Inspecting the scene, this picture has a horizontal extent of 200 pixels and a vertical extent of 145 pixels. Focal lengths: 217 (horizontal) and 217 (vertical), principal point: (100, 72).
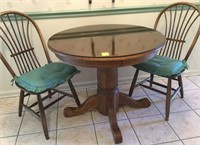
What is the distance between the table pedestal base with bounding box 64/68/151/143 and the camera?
72.3 inches

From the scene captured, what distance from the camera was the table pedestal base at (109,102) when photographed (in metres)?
1.84

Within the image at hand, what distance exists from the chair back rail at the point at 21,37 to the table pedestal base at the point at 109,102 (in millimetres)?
555

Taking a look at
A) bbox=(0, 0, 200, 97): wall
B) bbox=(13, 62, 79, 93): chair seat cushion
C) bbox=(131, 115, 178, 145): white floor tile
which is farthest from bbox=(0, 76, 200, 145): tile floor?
bbox=(13, 62, 79, 93): chair seat cushion

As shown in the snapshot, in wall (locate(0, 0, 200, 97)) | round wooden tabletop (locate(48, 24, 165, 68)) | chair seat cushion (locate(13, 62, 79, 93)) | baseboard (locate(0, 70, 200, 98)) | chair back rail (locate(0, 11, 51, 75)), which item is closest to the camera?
round wooden tabletop (locate(48, 24, 165, 68))

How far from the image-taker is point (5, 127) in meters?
1.95

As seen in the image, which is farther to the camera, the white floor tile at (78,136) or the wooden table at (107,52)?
the white floor tile at (78,136)

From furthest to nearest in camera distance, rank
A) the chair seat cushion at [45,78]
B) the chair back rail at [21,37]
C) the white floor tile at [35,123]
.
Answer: the chair back rail at [21,37], the white floor tile at [35,123], the chair seat cushion at [45,78]

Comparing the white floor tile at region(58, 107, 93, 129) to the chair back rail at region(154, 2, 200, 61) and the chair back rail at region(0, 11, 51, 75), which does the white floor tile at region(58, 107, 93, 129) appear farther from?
the chair back rail at region(154, 2, 200, 61)

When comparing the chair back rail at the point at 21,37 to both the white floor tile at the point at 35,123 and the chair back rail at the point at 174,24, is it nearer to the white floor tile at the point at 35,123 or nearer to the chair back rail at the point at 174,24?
the white floor tile at the point at 35,123

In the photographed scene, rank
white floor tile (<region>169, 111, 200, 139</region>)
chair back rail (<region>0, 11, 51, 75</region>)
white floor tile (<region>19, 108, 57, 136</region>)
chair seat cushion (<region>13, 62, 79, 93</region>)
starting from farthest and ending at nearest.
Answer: chair back rail (<region>0, 11, 51, 75</region>) → white floor tile (<region>19, 108, 57, 136</region>) → white floor tile (<region>169, 111, 200, 139</region>) → chair seat cushion (<region>13, 62, 79, 93</region>)

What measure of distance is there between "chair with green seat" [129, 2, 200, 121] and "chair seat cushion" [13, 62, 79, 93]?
0.66m

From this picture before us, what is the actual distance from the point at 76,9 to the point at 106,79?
0.82 metres

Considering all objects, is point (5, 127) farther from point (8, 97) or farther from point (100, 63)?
point (100, 63)

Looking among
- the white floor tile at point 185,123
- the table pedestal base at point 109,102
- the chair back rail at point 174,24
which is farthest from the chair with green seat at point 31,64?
the chair back rail at point 174,24
